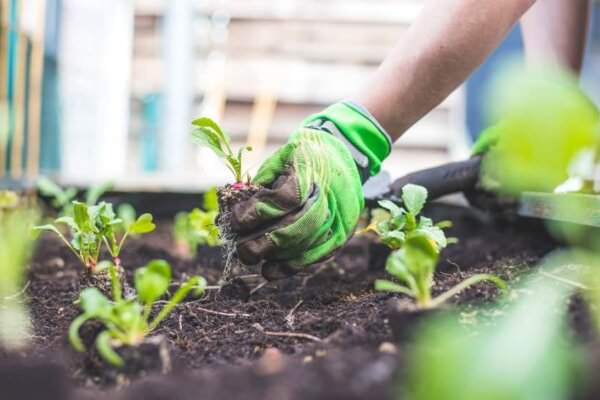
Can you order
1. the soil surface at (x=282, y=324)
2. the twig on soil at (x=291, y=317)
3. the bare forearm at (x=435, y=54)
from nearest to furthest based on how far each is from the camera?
the soil surface at (x=282, y=324), the twig on soil at (x=291, y=317), the bare forearm at (x=435, y=54)

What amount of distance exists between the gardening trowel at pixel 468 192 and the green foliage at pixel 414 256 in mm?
338

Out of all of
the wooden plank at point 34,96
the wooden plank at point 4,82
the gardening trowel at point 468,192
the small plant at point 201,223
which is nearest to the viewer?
the gardening trowel at point 468,192

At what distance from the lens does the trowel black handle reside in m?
1.59

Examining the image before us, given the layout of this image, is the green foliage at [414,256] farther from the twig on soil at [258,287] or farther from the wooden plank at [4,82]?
the wooden plank at [4,82]

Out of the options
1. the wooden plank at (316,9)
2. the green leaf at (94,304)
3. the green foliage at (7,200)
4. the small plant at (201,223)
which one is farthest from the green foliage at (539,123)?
the wooden plank at (316,9)

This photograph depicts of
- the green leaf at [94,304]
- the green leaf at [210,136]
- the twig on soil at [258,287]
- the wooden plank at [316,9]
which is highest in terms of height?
the wooden plank at [316,9]

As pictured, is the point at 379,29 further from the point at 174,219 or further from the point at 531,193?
the point at 531,193

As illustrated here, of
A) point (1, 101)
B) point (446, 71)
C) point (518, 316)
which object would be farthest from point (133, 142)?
point (518, 316)

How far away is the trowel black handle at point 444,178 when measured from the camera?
1594 mm

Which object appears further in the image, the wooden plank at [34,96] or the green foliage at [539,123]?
the wooden plank at [34,96]

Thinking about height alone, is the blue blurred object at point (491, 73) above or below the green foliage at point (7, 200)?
above

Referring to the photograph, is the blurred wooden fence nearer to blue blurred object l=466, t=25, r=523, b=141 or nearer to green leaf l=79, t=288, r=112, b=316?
green leaf l=79, t=288, r=112, b=316

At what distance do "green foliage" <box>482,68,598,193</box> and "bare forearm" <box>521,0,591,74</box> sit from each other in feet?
5.43

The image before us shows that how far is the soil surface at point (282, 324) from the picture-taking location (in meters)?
0.54
